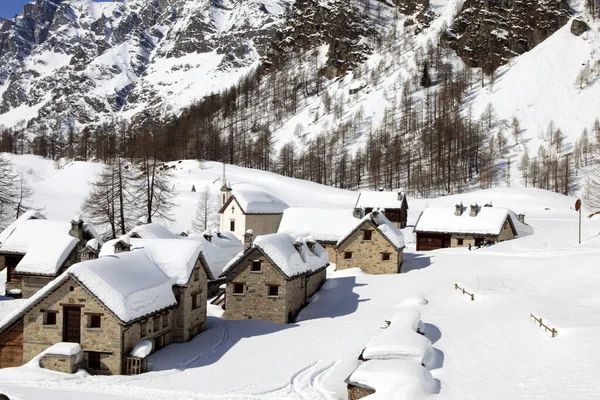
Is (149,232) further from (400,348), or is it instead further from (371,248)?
(400,348)

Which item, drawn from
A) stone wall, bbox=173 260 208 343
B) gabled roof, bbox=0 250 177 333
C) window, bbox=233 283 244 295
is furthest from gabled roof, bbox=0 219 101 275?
window, bbox=233 283 244 295

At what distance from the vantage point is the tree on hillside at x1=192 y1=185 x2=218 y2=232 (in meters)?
72.6

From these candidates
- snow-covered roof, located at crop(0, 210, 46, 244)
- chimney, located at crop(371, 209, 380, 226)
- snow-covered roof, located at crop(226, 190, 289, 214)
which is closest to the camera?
snow-covered roof, located at crop(0, 210, 46, 244)

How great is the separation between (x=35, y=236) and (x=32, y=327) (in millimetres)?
18250

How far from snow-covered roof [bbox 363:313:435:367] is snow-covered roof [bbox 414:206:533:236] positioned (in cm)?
3154

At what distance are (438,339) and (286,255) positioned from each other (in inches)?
487

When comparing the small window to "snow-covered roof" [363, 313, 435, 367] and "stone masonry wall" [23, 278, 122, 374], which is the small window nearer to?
"stone masonry wall" [23, 278, 122, 374]

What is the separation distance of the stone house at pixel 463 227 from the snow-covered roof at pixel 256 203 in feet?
59.1

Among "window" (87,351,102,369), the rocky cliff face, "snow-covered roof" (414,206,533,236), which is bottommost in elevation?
"window" (87,351,102,369)

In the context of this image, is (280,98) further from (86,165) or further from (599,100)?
(599,100)

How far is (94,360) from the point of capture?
27203 mm

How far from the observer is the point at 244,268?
36.7 metres

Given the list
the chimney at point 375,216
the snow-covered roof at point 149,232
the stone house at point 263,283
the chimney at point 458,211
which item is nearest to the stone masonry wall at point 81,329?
the stone house at point 263,283

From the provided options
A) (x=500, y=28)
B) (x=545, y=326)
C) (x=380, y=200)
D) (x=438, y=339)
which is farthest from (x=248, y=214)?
(x=500, y=28)
